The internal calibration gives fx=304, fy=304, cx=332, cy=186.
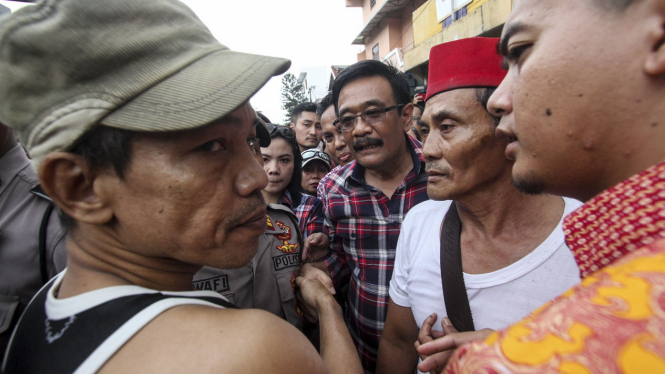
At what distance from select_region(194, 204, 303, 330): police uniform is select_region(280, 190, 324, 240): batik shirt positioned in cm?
76

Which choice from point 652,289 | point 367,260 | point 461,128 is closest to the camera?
point 652,289

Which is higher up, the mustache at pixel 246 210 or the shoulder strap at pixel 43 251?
the mustache at pixel 246 210

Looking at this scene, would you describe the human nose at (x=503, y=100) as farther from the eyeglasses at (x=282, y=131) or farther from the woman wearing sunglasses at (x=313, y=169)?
the woman wearing sunglasses at (x=313, y=169)

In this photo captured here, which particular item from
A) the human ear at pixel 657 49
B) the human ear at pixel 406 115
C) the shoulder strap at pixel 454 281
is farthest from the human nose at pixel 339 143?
the human ear at pixel 657 49

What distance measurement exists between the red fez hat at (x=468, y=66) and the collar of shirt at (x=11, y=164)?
2673 millimetres

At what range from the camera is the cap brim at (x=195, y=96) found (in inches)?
33.6

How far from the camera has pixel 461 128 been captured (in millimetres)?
1892

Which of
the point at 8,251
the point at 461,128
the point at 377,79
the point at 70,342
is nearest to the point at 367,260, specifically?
the point at 461,128

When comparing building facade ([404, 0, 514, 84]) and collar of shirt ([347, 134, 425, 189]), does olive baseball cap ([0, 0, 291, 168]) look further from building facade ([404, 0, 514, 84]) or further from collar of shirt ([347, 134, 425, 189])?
building facade ([404, 0, 514, 84])

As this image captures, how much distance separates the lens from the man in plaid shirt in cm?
255

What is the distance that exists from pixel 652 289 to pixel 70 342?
127 cm

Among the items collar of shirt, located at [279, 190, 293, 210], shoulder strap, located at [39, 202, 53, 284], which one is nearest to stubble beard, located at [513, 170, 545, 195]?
shoulder strap, located at [39, 202, 53, 284]

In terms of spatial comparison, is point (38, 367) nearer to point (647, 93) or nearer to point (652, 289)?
point (652, 289)

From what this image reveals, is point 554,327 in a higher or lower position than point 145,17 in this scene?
lower
